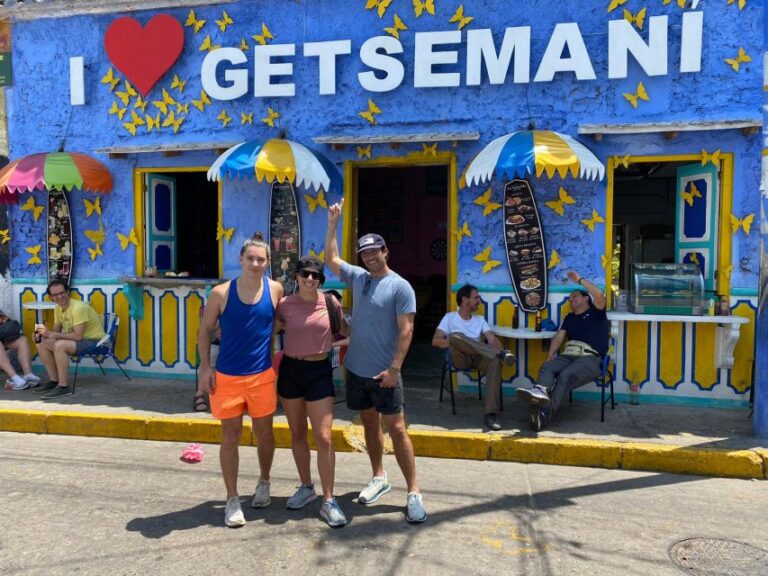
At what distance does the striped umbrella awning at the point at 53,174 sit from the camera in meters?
7.18

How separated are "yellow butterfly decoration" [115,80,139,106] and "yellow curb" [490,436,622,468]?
607cm

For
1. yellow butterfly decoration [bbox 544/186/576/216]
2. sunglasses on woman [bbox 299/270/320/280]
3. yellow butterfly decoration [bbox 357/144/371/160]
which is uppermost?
yellow butterfly decoration [bbox 357/144/371/160]

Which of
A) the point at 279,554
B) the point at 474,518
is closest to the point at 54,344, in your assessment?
the point at 279,554

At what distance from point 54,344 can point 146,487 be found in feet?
10.9

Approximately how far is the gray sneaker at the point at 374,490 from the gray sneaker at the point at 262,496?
63 cm

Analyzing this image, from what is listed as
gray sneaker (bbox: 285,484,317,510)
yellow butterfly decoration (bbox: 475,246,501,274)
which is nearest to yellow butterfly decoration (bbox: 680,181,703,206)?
yellow butterfly decoration (bbox: 475,246,501,274)

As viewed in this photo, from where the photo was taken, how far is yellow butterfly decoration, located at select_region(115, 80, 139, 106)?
7.93 meters

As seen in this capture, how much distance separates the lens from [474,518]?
13.6 ft

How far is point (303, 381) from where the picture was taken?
4.06 metres

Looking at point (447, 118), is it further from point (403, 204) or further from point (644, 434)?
point (403, 204)

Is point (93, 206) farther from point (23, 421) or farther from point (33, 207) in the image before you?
point (23, 421)

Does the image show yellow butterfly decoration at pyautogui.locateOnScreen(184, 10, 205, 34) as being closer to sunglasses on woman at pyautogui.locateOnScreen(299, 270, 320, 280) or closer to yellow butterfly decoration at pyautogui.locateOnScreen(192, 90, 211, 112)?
yellow butterfly decoration at pyautogui.locateOnScreen(192, 90, 211, 112)

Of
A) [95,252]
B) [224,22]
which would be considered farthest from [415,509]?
[224,22]

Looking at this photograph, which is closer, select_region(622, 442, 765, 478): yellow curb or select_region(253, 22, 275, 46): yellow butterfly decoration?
select_region(622, 442, 765, 478): yellow curb
